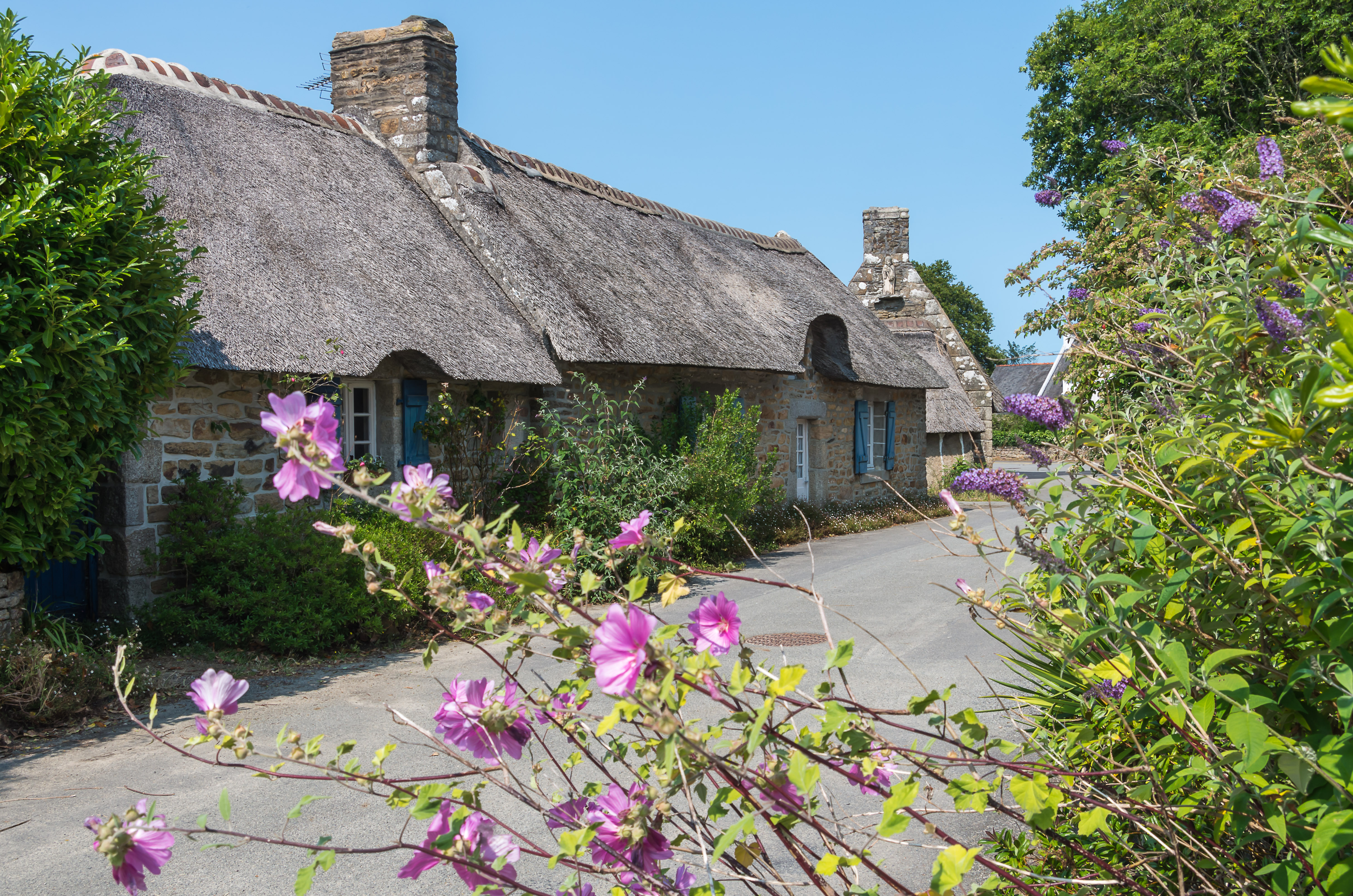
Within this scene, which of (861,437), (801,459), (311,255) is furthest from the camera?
(861,437)

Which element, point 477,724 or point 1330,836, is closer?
point 1330,836

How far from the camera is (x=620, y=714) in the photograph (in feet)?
4.06

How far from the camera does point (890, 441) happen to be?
1828cm

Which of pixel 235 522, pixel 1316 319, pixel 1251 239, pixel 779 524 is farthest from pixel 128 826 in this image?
pixel 779 524

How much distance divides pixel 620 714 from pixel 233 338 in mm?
6866

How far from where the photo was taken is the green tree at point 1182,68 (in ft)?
49.9

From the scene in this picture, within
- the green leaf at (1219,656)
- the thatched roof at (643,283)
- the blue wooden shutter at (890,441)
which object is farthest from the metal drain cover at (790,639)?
the blue wooden shutter at (890,441)

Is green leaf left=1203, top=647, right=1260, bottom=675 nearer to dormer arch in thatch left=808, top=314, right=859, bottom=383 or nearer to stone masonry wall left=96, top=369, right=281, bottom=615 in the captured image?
stone masonry wall left=96, top=369, right=281, bottom=615

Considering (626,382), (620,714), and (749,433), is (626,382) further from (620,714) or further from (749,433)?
(620,714)

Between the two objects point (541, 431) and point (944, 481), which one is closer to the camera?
point (541, 431)

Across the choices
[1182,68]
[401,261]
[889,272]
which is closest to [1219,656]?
[401,261]

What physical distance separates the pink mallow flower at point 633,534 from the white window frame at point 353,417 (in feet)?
23.1

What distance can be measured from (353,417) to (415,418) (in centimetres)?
61

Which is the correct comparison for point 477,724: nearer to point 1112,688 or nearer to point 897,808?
point 897,808
